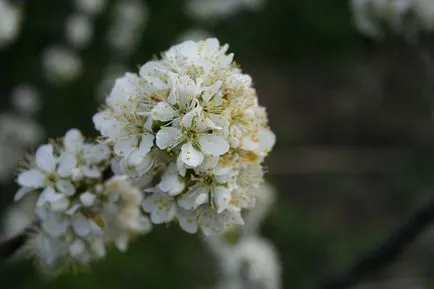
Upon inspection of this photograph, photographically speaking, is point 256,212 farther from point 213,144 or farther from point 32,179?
point 213,144

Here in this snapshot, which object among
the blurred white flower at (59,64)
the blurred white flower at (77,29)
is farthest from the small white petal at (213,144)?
the blurred white flower at (77,29)

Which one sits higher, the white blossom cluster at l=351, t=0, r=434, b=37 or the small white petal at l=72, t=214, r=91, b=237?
the white blossom cluster at l=351, t=0, r=434, b=37

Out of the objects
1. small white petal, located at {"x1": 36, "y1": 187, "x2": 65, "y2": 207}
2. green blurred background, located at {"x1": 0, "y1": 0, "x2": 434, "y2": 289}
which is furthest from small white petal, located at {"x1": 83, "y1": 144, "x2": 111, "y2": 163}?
green blurred background, located at {"x1": 0, "y1": 0, "x2": 434, "y2": 289}

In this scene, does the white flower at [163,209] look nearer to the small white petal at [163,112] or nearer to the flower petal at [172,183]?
the flower petal at [172,183]

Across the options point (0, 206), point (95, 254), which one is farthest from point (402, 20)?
point (0, 206)

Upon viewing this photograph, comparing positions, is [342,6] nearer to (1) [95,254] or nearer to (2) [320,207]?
(2) [320,207]

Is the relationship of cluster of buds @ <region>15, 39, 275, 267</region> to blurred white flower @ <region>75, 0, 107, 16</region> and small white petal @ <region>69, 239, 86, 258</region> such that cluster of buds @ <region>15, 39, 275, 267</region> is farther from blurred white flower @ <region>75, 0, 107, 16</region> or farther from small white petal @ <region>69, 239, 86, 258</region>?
blurred white flower @ <region>75, 0, 107, 16</region>

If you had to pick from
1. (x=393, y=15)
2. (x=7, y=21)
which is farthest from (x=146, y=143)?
(x=7, y=21)
